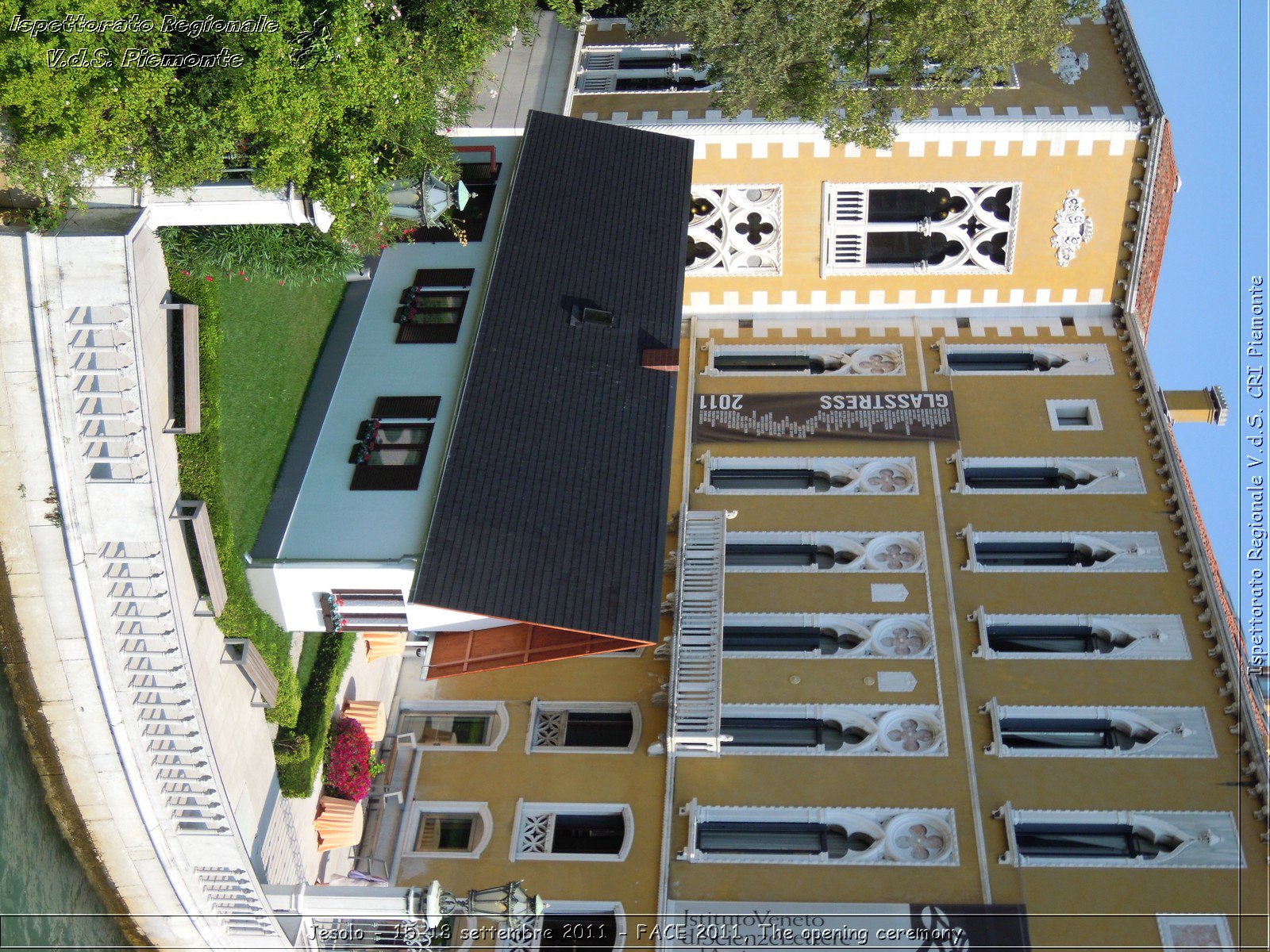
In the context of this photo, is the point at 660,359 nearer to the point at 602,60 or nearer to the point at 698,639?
the point at 698,639

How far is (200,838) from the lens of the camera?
21.9 meters

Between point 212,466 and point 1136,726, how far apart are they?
21.4m

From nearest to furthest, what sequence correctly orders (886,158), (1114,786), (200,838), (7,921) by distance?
(7,921) → (200,838) → (1114,786) → (886,158)

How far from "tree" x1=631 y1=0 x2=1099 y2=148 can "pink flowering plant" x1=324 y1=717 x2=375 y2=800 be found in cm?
1916

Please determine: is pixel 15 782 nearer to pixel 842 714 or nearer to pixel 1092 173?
pixel 842 714

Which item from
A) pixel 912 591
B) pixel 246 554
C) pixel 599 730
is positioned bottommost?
pixel 599 730

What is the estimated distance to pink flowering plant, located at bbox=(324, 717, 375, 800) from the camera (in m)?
26.5

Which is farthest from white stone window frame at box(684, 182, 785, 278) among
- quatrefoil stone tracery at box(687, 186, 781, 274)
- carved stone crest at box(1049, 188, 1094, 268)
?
carved stone crest at box(1049, 188, 1094, 268)

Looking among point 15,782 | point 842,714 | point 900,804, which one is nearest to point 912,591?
point 842,714

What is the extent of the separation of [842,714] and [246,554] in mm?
14232

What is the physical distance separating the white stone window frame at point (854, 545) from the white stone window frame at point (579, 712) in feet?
15.1

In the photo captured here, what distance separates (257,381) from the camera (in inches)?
932

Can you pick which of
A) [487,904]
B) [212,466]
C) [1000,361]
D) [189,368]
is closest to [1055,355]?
[1000,361]

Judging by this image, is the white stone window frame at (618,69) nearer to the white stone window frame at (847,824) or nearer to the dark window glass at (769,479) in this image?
the dark window glass at (769,479)
